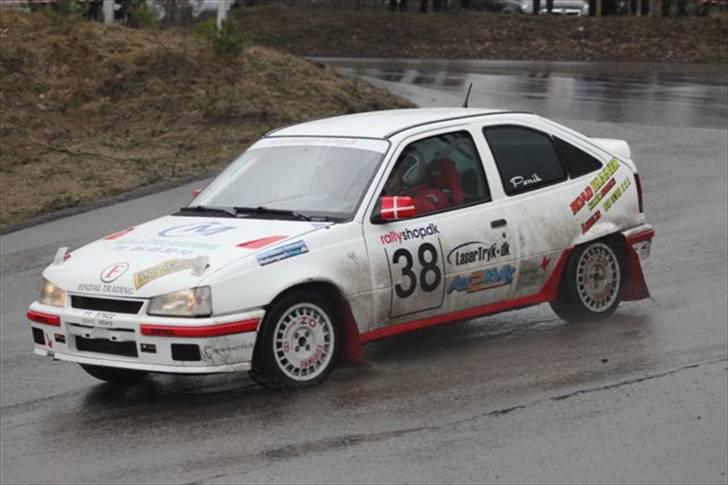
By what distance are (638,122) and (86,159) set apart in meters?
7.95

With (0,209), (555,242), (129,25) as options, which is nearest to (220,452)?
(555,242)

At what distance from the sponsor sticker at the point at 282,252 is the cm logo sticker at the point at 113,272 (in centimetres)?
78

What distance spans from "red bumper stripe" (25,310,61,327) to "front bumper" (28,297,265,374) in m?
0.08

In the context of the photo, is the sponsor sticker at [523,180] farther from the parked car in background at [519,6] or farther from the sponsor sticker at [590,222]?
the parked car in background at [519,6]

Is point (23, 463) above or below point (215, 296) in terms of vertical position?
below

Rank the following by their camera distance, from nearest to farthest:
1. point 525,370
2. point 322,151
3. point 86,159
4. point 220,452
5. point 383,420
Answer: point 220,452 → point 383,420 → point 525,370 → point 322,151 → point 86,159

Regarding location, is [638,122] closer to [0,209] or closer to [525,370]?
[0,209]

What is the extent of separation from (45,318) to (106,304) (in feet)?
1.54

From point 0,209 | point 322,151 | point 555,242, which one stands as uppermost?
point 322,151

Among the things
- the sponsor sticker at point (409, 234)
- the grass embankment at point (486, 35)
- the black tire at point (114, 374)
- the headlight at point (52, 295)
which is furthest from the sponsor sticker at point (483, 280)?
the grass embankment at point (486, 35)

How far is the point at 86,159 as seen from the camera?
18141 millimetres

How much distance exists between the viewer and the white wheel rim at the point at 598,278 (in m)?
10.1

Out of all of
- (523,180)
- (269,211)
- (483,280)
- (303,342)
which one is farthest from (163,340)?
(523,180)

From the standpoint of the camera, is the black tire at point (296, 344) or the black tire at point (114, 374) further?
the black tire at point (114, 374)
